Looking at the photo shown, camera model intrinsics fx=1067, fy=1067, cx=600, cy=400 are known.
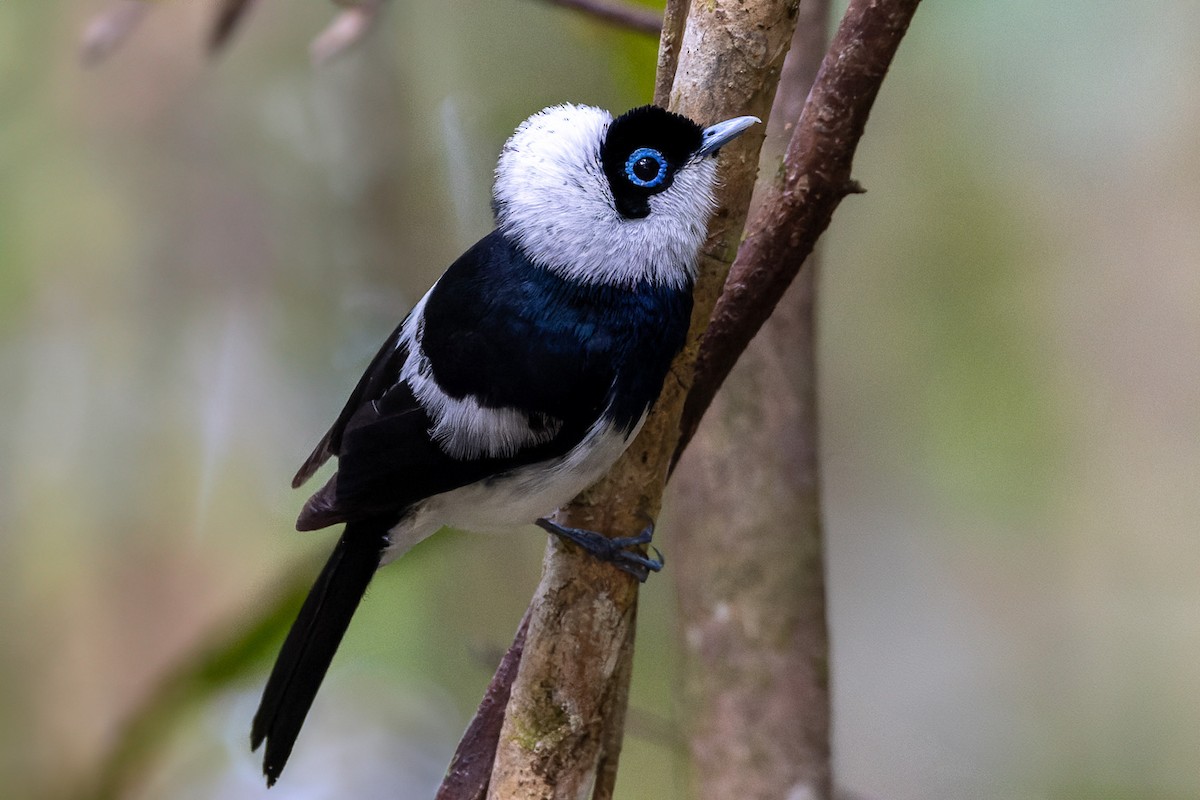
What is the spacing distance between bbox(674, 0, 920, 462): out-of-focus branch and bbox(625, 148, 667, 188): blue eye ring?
0.17m

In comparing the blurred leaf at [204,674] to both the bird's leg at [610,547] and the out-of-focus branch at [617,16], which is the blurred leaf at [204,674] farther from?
the out-of-focus branch at [617,16]

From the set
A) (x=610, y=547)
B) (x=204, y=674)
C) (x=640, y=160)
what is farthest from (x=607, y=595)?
(x=204, y=674)

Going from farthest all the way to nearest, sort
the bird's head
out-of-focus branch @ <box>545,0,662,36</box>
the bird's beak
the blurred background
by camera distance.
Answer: the blurred background, out-of-focus branch @ <box>545,0,662,36</box>, the bird's head, the bird's beak

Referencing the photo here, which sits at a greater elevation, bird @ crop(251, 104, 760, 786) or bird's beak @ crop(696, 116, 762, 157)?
bird's beak @ crop(696, 116, 762, 157)

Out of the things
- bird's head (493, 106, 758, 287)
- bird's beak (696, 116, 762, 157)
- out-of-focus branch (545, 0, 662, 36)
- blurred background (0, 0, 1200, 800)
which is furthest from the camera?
blurred background (0, 0, 1200, 800)

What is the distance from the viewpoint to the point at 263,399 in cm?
346

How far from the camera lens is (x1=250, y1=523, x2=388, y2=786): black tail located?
5.17ft

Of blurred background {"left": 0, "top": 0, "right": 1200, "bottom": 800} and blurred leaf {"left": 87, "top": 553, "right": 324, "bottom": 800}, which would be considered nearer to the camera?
blurred leaf {"left": 87, "top": 553, "right": 324, "bottom": 800}

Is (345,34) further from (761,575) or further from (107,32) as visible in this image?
(761,575)

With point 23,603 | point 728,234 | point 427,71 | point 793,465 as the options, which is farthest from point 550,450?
point 23,603

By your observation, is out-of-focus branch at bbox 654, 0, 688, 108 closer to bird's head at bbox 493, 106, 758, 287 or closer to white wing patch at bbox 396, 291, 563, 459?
bird's head at bbox 493, 106, 758, 287

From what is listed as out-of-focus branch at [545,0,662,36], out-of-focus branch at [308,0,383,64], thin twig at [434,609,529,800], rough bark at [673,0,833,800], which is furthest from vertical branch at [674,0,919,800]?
out-of-focus branch at [308,0,383,64]

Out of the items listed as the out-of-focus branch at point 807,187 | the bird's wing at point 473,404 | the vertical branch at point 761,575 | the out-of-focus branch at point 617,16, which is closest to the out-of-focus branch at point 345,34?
the out-of-focus branch at point 617,16

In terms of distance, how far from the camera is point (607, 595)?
1388 millimetres
